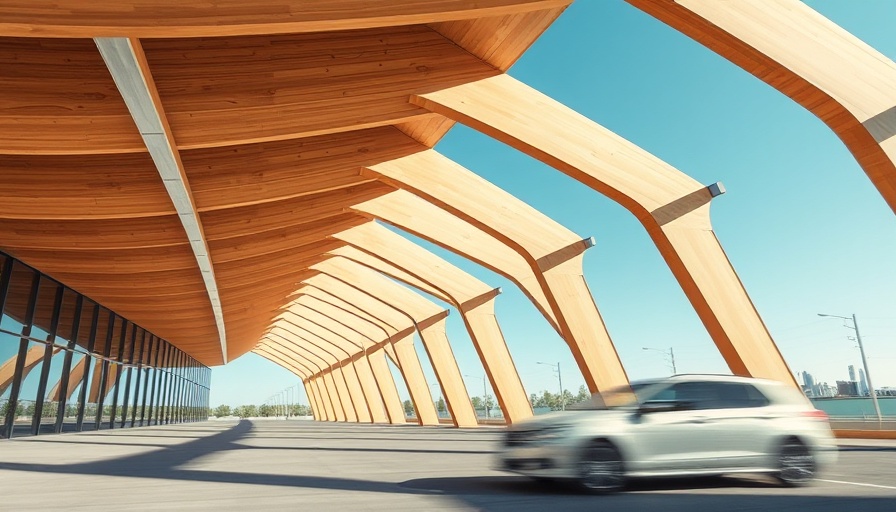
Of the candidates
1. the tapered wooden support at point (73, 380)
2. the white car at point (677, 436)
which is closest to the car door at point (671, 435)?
the white car at point (677, 436)

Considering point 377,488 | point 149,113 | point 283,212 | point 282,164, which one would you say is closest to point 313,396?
point 283,212

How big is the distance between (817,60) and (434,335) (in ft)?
71.3

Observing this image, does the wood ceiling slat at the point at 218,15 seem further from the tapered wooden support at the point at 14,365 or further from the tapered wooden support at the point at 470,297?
the tapered wooden support at the point at 470,297

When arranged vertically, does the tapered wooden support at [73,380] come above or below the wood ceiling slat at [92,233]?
below

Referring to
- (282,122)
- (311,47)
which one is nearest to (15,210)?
(282,122)

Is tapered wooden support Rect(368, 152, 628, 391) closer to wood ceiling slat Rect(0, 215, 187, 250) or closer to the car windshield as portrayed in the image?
wood ceiling slat Rect(0, 215, 187, 250)

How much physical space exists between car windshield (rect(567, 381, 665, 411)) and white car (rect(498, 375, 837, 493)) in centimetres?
2

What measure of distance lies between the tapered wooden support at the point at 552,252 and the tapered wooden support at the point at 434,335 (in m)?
12.7

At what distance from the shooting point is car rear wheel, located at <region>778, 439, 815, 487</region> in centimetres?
793

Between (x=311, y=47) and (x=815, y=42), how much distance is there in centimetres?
711

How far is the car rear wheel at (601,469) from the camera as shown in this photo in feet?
24.5

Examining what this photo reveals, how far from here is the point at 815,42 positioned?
30.9 feet

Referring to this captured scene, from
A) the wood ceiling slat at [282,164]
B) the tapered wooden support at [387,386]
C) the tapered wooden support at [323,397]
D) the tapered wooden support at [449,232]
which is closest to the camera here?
the wood ceiling slat at [282,164]

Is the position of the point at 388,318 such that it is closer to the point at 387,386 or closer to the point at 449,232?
the point at 387,386
